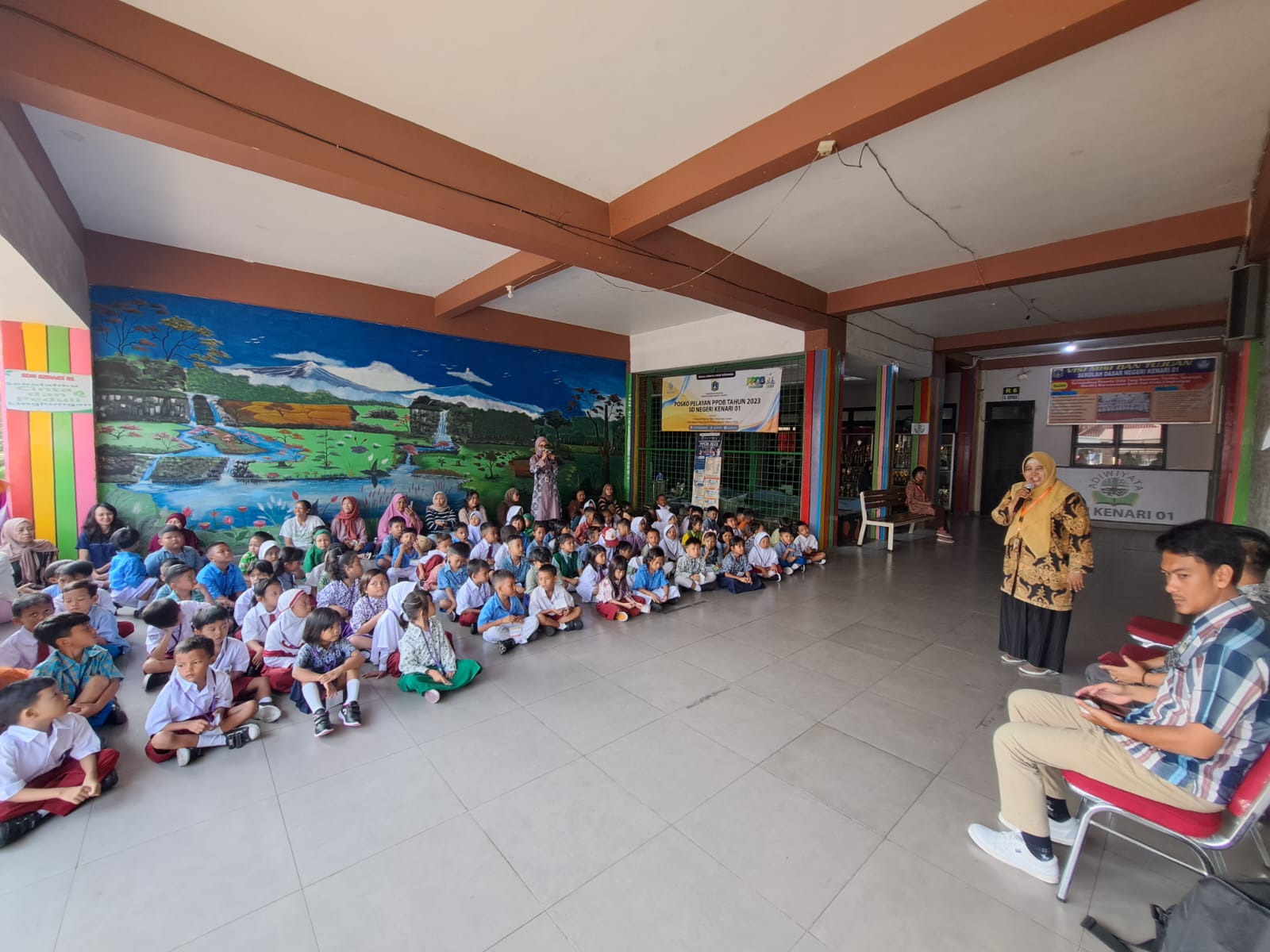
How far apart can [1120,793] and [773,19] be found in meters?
3.31

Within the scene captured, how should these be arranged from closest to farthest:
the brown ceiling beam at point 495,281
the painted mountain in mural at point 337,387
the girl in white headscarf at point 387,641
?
the girl in white headscarf at point 387,641, the brown ceiling beam at point 495,281, the painted mountain in mural at point 337,387

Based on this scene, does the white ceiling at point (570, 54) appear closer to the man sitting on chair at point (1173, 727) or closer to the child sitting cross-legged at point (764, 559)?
the man sitting on chair at point (1173, 727)

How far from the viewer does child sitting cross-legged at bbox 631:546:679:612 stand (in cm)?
487

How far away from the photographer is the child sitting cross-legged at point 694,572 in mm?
5379

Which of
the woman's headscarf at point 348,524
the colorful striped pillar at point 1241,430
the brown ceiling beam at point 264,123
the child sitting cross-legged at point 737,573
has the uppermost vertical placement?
the brown ceiling beam at point 264,123

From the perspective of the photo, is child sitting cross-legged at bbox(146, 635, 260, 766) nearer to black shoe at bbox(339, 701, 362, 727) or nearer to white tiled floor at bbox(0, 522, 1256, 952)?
white tiled floor at bbox(0, 522, 1256, 952)

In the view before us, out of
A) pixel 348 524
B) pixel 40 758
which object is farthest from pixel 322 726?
pixel 348 524

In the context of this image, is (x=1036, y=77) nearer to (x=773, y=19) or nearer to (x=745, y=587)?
(x=773, y=19)

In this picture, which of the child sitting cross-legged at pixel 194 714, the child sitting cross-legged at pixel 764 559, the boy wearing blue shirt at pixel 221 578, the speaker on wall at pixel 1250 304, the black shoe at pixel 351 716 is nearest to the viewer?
the child sitting cross-legged at pixel 194 714

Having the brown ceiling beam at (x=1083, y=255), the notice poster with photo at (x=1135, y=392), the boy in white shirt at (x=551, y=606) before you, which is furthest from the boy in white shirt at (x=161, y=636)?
the notice poster with photo at (x=1135, y=392)

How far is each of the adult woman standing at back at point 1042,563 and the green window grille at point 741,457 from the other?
12.5 ft

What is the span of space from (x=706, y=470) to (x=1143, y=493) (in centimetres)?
840

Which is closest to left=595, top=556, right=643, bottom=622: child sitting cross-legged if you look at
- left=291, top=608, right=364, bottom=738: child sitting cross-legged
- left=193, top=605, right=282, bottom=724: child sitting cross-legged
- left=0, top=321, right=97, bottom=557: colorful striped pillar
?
left=291, top=608, right=364, bottom=738: child sitting cross-legged

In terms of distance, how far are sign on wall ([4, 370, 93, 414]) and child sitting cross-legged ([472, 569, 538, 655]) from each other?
4.65 metres
